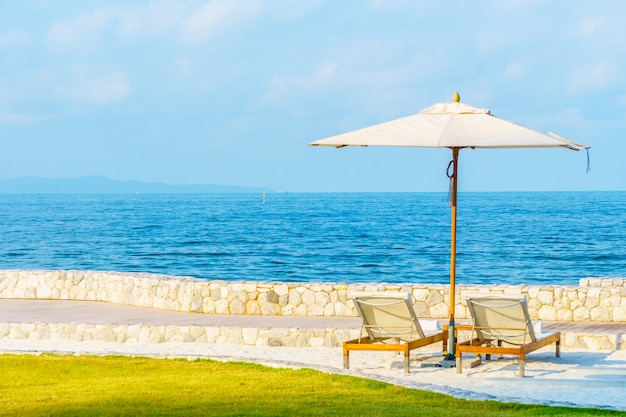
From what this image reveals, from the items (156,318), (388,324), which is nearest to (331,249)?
(156,318)

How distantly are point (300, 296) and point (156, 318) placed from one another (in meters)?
2.15

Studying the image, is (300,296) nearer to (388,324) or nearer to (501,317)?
(388,324)

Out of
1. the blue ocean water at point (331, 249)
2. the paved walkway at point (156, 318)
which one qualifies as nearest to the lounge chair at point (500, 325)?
the paved walkway at point (156, 318)

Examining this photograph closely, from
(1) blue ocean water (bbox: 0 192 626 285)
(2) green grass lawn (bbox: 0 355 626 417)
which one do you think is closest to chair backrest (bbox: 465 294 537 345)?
(2) green grass lawn (bbox: 0 355 626 417)

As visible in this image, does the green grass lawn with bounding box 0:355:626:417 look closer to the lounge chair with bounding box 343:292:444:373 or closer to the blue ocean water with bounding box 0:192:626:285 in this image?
the lounge chair with bounding box 343:292:444:373

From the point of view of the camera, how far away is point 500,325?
10547mm

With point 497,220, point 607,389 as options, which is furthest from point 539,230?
point 607,389

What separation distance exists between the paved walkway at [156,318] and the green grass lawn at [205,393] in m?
2.95

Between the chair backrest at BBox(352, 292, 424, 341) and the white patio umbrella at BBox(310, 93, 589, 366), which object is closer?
the white patio umbrella at BBox(310, 93, 589, 366)

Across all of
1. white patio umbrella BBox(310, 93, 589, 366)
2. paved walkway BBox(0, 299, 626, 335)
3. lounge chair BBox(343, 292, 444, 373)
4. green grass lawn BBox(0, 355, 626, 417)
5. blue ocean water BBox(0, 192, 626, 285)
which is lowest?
blue ocean water BBox(0, 192, 626, 285)

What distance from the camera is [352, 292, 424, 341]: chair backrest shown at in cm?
1055

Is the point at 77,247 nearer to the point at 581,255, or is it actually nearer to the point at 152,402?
the point at 581,255

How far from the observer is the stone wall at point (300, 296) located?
1384 cm

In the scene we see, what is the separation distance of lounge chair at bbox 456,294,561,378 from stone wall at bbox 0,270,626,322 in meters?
3.19
